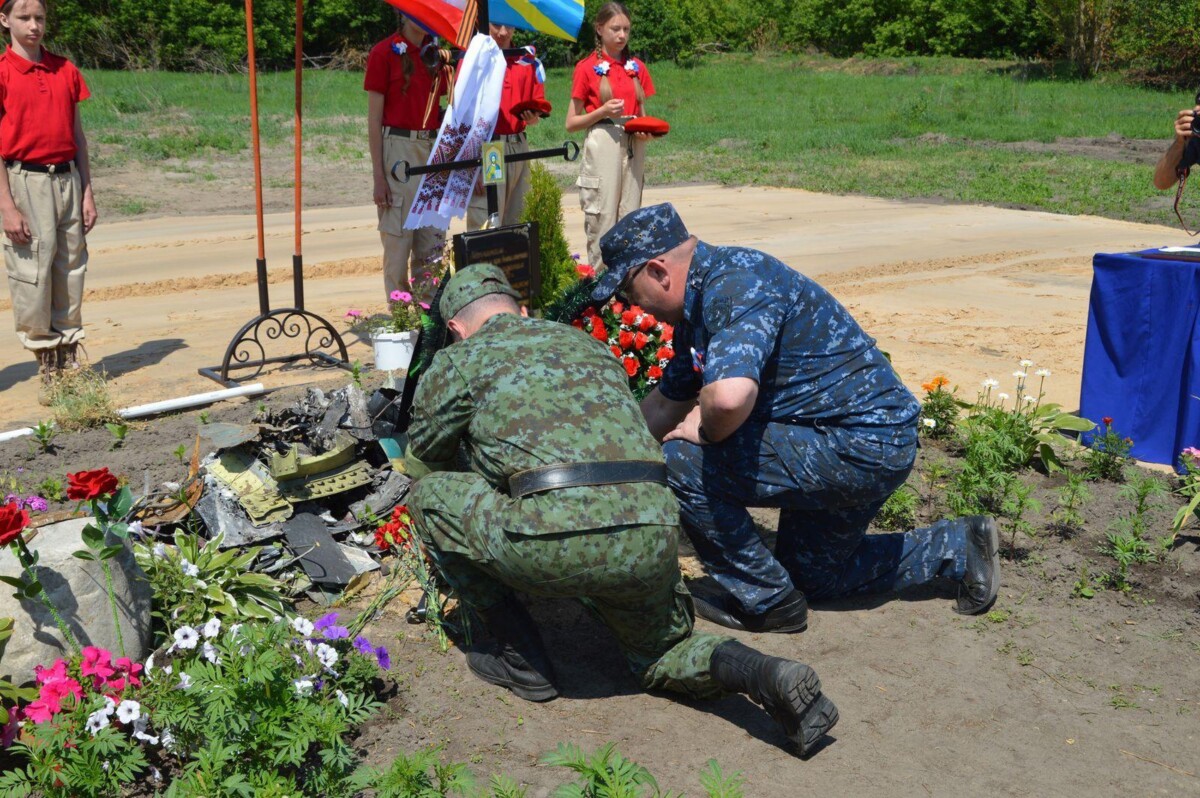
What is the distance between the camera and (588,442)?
125 inches

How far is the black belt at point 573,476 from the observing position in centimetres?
312

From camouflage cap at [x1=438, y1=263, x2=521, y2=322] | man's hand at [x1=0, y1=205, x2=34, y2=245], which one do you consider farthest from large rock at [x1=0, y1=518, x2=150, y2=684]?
man's hand at [x1=0, y1=205, x2=34, y2=245]

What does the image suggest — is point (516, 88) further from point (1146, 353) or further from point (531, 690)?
point (531, 690)

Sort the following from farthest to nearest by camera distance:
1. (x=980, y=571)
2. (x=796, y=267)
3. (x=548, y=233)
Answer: (x=796, y=267), (x=548, y=233), (x=980, y=571)

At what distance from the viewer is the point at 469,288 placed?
354cm

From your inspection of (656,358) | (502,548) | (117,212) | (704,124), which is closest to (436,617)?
(502,548)

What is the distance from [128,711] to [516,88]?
561 centimetres

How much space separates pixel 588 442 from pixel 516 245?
2449 millimetres

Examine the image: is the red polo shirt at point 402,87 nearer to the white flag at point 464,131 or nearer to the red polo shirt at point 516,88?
the red polo shirt at point 516,88

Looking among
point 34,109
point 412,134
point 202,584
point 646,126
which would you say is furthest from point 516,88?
point 202,584

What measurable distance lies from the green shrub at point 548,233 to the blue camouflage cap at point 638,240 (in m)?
2.90

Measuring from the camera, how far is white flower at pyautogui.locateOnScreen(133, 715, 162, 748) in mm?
2980

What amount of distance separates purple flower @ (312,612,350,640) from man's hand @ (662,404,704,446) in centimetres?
126

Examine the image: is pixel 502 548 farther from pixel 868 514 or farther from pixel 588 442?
pixel 868 514
